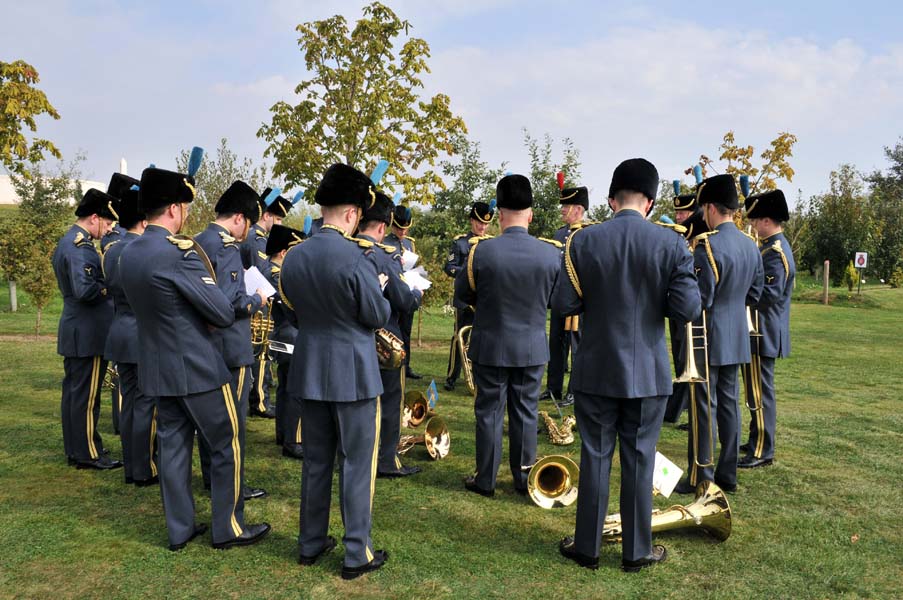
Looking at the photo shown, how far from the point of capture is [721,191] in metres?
5.37

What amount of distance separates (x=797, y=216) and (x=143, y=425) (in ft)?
124

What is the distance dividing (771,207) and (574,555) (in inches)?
151

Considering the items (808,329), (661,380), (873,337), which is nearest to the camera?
(661,380)

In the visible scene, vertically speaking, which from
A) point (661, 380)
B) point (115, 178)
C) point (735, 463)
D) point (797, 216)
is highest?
point (797, 216)

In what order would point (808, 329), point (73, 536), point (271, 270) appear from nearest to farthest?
point (73, 536), point (271, 270), point (808, 329)

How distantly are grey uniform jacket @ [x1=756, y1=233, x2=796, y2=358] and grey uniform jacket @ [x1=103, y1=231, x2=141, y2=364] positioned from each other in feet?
18.6

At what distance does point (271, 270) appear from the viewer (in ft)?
21.6

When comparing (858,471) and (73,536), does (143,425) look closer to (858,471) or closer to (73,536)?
(73,536)

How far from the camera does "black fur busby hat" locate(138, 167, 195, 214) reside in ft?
13.9

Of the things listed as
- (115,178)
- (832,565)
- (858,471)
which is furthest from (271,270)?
(858,471)

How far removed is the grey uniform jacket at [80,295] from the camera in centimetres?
609

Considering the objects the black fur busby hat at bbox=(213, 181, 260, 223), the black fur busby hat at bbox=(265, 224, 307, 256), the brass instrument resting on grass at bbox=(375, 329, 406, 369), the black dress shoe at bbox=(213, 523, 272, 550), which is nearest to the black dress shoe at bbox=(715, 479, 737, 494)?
the brass instrument resting on grass at bbox=(375, 329, 406, 369)

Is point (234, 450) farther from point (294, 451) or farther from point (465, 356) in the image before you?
point (465, 356)

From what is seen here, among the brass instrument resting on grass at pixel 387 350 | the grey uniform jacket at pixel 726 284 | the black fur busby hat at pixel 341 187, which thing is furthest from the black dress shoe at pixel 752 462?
the black fur busby hat at pixel 341 187
